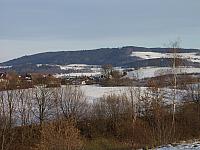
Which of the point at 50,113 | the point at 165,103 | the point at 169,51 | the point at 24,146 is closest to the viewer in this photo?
the point at 169,51

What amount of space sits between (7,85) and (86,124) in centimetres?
1489

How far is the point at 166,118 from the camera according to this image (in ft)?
194

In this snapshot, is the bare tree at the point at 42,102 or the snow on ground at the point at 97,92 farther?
the snow on ground at the point at 97,92

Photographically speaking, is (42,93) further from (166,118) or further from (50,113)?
(166,118)

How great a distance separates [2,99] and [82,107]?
12987mm

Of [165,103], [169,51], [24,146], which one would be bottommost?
[24,146]

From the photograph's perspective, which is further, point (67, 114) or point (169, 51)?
point (67, 114)

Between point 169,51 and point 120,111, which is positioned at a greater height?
point 169,51

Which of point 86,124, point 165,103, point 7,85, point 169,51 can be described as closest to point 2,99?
point 7,85

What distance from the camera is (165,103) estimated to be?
62156 millimetres

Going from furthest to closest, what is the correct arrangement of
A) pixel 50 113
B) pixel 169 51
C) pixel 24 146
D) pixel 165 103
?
pixel 50 113, pixel 165 103, pixel 24 146, pixel 169 51

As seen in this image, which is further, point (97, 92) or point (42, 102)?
point (97, 92)

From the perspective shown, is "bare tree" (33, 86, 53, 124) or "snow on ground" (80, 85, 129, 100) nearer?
"bare tree" (33, 86, 53, 124)

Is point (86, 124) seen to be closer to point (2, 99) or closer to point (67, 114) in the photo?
point (67, 114)
